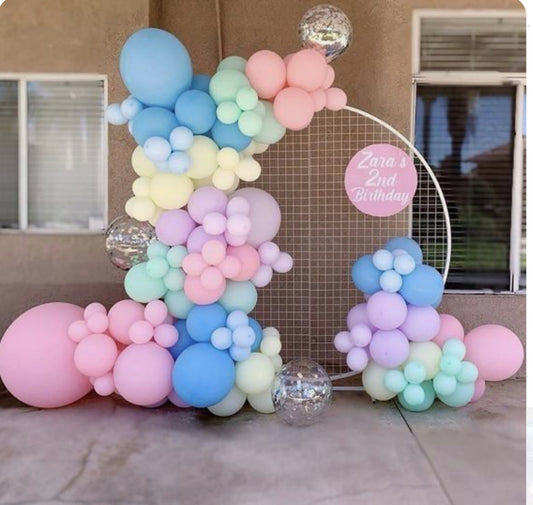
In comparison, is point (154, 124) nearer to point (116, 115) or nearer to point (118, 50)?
point (116, 115)

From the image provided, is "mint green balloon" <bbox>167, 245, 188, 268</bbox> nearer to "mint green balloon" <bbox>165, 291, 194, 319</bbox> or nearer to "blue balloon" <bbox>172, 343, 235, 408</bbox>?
"mint green balloon" <bbox>165, 291, 194, 319</bbox>

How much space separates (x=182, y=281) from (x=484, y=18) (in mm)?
2912

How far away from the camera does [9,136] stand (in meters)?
5.00

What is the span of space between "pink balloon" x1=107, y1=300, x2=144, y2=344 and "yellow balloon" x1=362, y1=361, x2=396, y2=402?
53.5 inches

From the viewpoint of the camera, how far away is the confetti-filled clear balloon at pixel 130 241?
12.9ft

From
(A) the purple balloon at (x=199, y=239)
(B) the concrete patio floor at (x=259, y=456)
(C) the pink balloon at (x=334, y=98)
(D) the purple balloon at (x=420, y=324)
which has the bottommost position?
(B) the concrete patio floor at (x=259, y=456)

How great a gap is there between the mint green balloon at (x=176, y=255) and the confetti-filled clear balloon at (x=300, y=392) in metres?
0.81

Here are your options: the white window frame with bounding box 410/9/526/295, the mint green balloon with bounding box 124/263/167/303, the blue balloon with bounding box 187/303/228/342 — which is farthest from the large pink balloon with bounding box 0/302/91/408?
the white window frame with bounding box 410/9/526/295

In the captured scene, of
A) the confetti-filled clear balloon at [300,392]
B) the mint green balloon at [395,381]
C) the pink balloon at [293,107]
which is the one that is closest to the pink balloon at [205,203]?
the pink balloon at [293,107]

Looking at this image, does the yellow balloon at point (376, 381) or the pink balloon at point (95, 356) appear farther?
the yellow balloon at point (376, 381)

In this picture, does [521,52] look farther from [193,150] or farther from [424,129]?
[193,150]

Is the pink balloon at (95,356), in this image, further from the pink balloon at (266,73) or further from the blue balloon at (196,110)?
the pink balloon at (266,73)

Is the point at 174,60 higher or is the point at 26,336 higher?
the point at 174,60

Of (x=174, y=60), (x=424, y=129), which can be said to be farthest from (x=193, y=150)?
(x=424, y=129)
